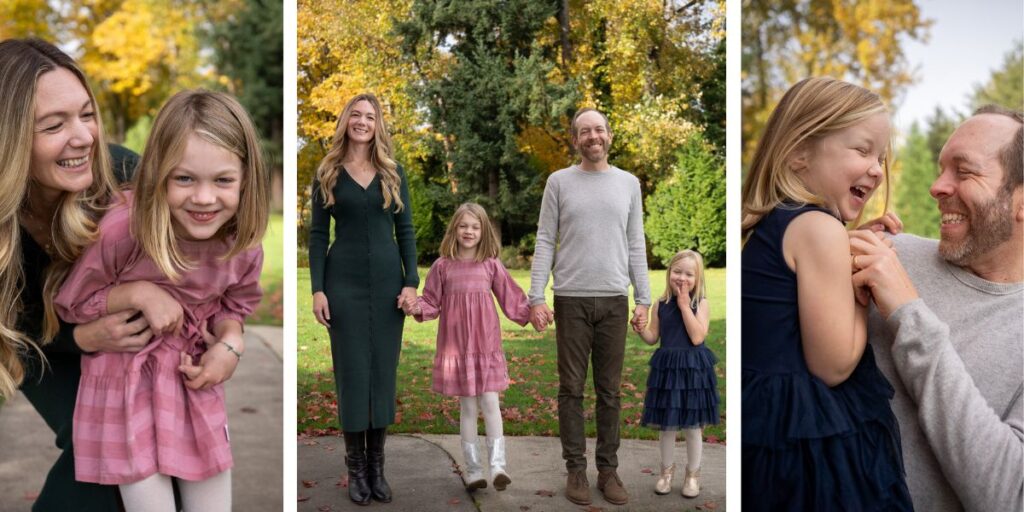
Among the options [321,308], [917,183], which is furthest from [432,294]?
[917,183]

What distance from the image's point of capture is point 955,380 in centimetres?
252

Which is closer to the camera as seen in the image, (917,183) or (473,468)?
(473,468)

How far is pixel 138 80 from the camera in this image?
772 centimetres

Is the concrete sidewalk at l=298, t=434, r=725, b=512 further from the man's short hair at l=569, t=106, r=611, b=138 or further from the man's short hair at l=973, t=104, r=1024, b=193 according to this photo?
the man's short hair at l=973, t=104, r=1024, b=193

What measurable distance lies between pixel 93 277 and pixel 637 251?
1.82 metres

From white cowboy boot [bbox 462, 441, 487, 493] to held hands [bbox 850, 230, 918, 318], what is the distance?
144cm

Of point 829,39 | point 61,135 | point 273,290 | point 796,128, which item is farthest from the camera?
point 273,290

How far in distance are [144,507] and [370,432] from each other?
846 mm

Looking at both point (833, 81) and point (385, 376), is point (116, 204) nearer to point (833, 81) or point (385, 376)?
point (385, 376)

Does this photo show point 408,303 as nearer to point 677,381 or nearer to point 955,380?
point 677,381

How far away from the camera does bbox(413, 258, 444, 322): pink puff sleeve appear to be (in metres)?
3.16

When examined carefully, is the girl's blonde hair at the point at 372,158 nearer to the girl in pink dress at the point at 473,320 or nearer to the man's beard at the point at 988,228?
the girl in pink dress at the point at 473,320

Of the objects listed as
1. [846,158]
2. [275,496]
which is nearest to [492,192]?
[846,158]

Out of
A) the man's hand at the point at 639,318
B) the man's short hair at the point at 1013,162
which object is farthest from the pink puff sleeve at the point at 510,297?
the man's short hair at the point at 1013,162
